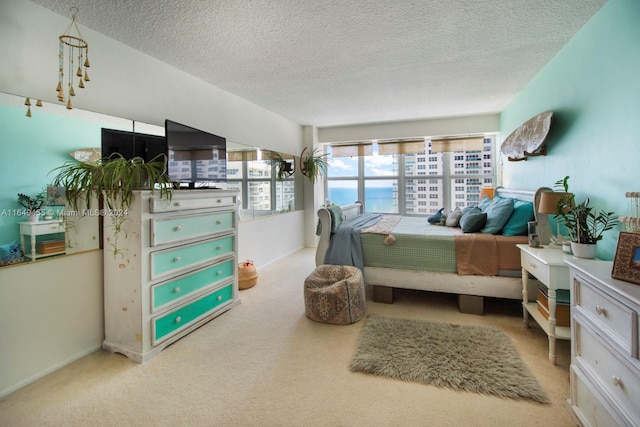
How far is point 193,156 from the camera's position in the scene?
2613mm

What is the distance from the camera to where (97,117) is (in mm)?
2105

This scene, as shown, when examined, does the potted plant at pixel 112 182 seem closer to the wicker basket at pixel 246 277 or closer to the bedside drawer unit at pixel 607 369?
the wicker basket at pixel 246 277

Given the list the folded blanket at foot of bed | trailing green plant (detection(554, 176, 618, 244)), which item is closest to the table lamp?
trailing green plant (detection(554, 176, 618, 244))

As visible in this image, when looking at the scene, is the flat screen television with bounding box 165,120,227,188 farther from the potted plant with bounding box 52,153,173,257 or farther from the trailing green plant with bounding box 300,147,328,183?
the trailing green plant with bounding box 300,147,328,183

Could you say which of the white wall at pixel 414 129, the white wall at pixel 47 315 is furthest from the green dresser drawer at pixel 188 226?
the white wall at pixel 414 129

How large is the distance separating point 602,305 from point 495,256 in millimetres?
1422

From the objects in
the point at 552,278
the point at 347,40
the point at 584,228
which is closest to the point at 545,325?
the point at 552,278

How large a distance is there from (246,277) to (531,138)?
11.1 ft

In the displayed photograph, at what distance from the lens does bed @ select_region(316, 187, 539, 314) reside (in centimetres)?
253

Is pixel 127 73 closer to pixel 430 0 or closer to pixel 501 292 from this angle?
pixel 430 0

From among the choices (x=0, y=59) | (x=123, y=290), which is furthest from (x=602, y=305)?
(x=0, y=59)

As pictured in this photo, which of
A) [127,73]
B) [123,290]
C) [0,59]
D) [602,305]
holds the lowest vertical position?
[123,290]

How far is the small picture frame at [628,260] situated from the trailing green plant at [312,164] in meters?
4.45

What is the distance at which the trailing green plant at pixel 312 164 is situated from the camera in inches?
209
